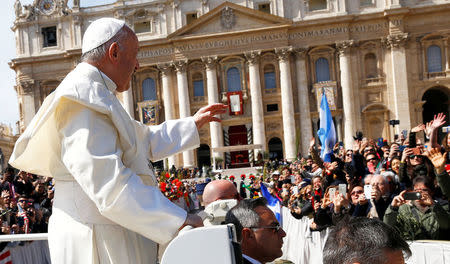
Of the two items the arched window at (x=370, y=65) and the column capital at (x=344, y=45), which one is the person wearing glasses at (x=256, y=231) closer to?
the column capital at (x=344, y=45)

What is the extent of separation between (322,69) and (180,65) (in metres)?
12.3

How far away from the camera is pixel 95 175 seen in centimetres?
230

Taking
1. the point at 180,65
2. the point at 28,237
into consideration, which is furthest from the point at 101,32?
the point at 180,65

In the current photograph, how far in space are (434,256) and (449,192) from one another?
3.19ft

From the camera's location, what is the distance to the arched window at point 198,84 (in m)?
45.9

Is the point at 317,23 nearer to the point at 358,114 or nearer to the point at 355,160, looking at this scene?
the point at 358,114

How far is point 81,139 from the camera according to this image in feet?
7.85

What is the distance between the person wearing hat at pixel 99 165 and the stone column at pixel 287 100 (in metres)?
41.0

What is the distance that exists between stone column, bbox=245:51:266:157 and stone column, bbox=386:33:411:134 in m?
11.1

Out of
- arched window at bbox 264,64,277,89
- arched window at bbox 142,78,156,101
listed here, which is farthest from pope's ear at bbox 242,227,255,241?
arched window at bbox 142,78,156,101

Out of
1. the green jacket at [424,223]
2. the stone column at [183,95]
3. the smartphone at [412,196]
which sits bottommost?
the green jacket at [424,223]

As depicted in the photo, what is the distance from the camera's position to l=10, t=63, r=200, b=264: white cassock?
2266mm

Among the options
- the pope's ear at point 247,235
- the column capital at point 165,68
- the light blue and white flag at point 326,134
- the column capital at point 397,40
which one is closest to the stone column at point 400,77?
the column capital at point 397,40

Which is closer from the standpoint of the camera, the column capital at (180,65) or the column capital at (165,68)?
the column capital at (180,65)
